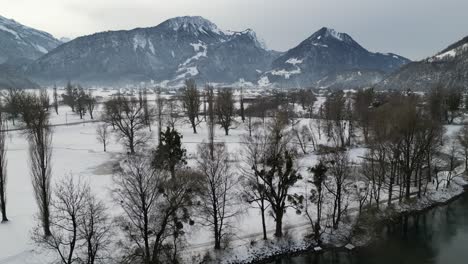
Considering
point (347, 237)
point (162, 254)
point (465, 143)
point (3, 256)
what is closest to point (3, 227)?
point (3, 256)

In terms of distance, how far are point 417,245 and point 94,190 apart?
3481 centimetres

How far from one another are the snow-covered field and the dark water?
388 centimetres

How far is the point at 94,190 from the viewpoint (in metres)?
39.1

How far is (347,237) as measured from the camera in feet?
105

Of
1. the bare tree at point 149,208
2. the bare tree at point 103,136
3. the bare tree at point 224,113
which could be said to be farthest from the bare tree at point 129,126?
the bare tree at point 149,208

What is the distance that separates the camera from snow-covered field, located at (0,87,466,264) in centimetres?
2750

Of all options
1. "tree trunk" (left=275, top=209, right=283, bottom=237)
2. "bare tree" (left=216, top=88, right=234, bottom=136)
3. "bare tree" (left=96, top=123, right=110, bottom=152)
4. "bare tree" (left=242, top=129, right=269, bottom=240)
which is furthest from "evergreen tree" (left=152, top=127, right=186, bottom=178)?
"bare tree" (left=216, top=88, right=234, bottom=136)

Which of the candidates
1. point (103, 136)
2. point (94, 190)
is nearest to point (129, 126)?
point (103, 136)

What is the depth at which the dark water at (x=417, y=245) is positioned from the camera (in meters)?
28.9

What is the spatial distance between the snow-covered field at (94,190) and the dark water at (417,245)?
388 cm

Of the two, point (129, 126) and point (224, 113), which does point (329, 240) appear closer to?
point (224, 113)

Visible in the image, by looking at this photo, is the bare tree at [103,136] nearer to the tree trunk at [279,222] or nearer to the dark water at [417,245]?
the tree trunk at [279,222]

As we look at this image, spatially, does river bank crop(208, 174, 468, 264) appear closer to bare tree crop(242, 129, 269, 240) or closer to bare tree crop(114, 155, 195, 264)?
bare tree crop(242, 129, 269, 240)

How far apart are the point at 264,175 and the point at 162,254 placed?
10912 millimetres
